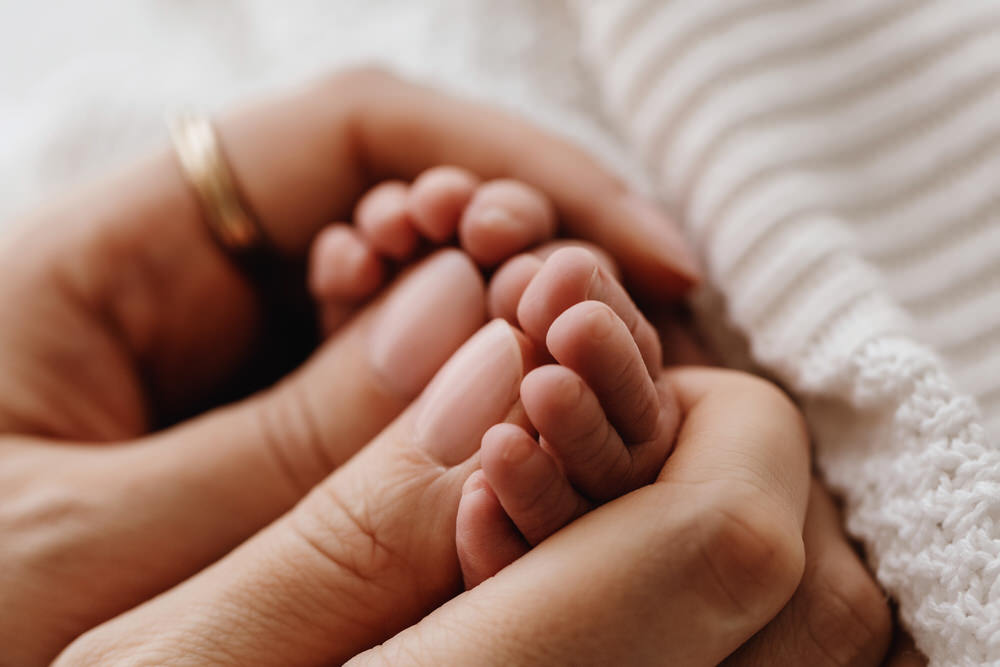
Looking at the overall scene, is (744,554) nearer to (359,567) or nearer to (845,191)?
(359,567)

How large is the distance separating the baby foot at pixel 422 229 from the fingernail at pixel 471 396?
0.35 feet

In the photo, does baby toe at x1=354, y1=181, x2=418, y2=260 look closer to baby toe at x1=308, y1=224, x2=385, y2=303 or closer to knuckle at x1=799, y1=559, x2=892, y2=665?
baby toe at x1=308, y1=224, x2=385, y2=303

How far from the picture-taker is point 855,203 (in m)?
0.68

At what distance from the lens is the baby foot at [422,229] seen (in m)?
0.60

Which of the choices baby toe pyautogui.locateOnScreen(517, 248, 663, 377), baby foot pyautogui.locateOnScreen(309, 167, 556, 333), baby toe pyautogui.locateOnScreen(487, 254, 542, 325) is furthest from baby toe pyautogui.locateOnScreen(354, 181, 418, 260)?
baby toe pyautogui.locateOnScreen(517, 248, 663, 377)

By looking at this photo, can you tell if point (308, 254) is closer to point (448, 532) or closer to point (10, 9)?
point (448, 532)

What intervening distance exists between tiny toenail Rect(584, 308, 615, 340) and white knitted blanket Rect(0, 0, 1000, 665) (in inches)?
9.5

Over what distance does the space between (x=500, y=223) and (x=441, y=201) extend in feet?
0.18

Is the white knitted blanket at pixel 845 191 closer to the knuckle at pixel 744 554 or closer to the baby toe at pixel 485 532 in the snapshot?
the knuckle at pixel 744 554

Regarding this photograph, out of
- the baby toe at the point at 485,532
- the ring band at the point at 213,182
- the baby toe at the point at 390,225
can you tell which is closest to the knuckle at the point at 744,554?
the baby toe at the point at 485,532

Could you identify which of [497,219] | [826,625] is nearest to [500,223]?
[497,219]

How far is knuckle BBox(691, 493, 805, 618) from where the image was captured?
0.43 meters

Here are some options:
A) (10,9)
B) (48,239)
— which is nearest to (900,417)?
(48,239)

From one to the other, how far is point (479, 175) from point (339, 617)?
0.38 meters
